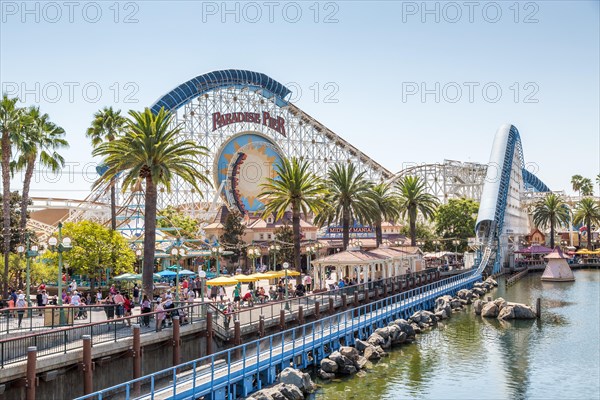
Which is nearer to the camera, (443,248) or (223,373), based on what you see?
(223,373)

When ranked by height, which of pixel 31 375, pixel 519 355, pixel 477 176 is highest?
pixel 477 176

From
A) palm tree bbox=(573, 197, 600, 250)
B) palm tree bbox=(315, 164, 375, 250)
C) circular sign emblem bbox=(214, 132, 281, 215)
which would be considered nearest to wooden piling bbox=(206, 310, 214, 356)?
palm tree bbox=(315, 164, 375, 250)

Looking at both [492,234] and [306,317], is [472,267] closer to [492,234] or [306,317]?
[492,234]

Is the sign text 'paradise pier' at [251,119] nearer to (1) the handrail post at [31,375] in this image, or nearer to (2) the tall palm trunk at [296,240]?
(2) the tall palm trunk at [296,240]

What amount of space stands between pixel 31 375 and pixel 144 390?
15.8 ft

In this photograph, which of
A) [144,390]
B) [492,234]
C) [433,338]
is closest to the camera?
[144,390]

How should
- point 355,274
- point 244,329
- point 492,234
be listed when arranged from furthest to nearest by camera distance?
point 492,234
point 355,274
point 244,329

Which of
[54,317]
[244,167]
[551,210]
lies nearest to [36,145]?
[54,317]

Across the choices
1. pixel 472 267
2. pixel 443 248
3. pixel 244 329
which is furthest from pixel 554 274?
pixel 244 329

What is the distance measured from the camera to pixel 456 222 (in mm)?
103250

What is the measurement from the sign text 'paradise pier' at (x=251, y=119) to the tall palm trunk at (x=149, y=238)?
61.1 metres

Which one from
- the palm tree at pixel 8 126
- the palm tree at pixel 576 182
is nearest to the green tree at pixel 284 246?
the palm tree at pixel 8 126

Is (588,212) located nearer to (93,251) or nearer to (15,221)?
(15,221)

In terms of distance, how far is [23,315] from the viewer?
93.3 ft
